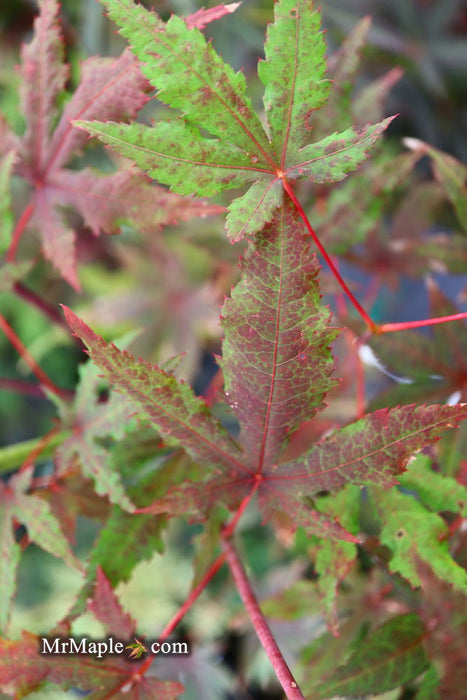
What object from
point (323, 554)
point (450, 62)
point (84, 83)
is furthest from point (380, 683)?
point (450, 62)

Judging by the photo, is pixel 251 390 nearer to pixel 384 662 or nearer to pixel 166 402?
pixel 166 402

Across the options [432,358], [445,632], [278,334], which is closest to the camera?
[278,334]

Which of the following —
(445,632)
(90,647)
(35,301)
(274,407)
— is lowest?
(445,632)

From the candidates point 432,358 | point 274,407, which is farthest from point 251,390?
point 432,358

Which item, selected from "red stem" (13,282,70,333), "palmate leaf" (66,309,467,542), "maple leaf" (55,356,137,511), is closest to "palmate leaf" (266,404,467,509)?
"palmate leaf" (66,309,467,542)

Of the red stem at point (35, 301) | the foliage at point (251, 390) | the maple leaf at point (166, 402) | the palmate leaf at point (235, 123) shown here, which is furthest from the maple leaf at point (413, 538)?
the red stem at point (35, 301)

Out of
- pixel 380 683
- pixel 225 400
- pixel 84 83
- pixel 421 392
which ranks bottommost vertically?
pixel 380 683

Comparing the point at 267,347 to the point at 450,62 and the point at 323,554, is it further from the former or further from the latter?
the point at 450,62

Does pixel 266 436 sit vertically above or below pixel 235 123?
below
